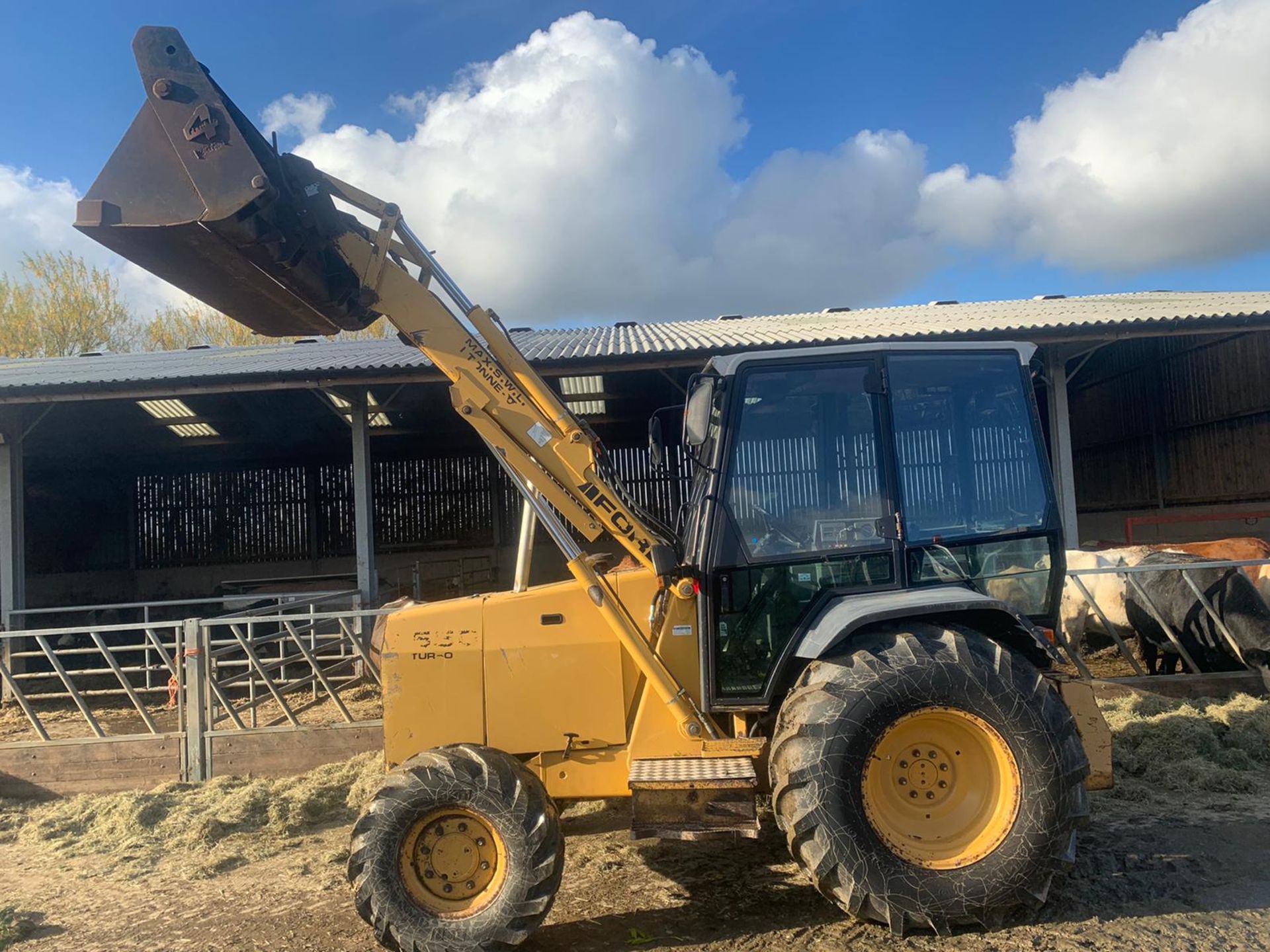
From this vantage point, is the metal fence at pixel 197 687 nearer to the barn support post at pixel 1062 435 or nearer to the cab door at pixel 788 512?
the cab door at pixel 788 512

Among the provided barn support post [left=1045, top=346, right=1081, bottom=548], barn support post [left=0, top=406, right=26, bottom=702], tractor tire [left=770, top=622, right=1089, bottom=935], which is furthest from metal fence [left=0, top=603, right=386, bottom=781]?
barn support post [left=1045, top=346, right=1081, bottom=548]

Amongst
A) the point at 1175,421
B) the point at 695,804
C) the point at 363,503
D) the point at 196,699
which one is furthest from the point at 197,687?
the point at 1175,421

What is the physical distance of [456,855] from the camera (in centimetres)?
353

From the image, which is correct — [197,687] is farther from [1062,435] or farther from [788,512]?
[1062,435]

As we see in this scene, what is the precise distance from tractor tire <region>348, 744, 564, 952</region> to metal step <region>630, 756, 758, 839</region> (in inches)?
15.2

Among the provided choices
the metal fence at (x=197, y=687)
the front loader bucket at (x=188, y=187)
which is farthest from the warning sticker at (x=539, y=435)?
the metal fence at (x=197, y=687)

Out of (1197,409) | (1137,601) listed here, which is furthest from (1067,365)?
(1137,601)

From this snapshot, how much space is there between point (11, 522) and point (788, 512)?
35.8 feet

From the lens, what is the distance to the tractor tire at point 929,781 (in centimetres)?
328

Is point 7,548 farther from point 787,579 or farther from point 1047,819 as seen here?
point 1047,819

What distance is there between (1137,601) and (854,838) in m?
6.51

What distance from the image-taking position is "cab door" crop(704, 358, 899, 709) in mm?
3715

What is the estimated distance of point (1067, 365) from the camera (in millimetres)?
14984

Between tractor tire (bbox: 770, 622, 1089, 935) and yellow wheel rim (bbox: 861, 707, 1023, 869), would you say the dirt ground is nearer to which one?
tractor tire (bbox: 770, 622, 1089, 935)
